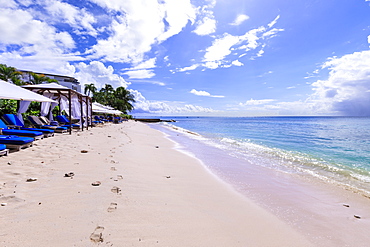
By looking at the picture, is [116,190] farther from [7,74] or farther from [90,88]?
[90,88]

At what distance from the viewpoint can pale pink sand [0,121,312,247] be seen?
2119 millimetres

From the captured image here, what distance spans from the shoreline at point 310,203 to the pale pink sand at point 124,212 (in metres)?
0.31

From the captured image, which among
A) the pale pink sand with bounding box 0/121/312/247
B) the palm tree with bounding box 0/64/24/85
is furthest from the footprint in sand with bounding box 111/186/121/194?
the palm tree with bounding box 0/64/24/85

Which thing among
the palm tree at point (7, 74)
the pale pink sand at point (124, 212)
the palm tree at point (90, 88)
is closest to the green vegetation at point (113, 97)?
the palm tree at point (90, 88)

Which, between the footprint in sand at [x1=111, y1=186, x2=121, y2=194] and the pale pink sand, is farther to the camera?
the footprint in sand at [x1=111, y1=186, x2=121, y2=194]

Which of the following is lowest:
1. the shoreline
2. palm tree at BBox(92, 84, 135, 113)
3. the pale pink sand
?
the shoreline

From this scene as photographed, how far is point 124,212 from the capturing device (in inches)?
104

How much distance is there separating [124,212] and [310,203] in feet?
11.7

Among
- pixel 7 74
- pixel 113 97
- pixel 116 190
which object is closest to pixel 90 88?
pixel 113 97

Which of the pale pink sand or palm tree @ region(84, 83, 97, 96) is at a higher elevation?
palm tree @ region(84, 83, 97, 96)

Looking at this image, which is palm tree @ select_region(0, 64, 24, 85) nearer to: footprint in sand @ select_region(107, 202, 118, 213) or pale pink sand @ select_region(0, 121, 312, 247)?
pale pink sand @ select_region(0, 121, 312, 247)

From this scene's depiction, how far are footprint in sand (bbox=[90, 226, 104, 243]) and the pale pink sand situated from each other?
0.03 ft

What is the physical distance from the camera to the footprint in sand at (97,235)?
2.01 meters

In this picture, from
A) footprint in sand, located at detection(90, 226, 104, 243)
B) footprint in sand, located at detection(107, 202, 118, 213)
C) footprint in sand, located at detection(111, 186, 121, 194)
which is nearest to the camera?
footprint in sand, located at detection(90, 226, 104, 243)
